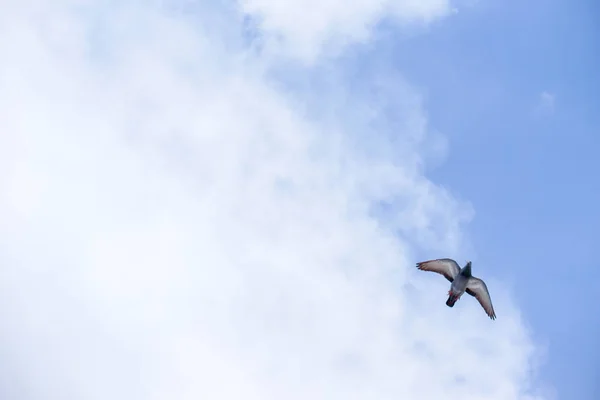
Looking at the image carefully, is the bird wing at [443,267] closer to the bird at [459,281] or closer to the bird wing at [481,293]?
the bird at [459,281]

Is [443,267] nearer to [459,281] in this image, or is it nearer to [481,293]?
[459,281]

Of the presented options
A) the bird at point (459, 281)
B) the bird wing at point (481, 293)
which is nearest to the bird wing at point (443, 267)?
the bird at point (459, 281)

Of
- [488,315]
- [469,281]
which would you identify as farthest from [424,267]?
[488,315]

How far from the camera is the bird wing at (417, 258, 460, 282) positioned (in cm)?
5088

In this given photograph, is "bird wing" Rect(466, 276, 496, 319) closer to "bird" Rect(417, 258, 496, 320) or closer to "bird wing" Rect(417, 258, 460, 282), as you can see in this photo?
"bird" Rect(417, 258, 496, 320)

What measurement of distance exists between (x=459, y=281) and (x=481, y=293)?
9.94ft

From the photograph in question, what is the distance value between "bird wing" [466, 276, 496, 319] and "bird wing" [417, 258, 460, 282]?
1.65 meters

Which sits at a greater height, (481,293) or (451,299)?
(481,293)

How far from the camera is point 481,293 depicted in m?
52.1

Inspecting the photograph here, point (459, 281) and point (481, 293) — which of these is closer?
point (459, 281)

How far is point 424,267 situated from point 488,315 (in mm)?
7465

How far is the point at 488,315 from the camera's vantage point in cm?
5219

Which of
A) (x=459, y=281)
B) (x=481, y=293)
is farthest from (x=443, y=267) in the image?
(x=481, y=293)

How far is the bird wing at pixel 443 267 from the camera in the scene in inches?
2003
